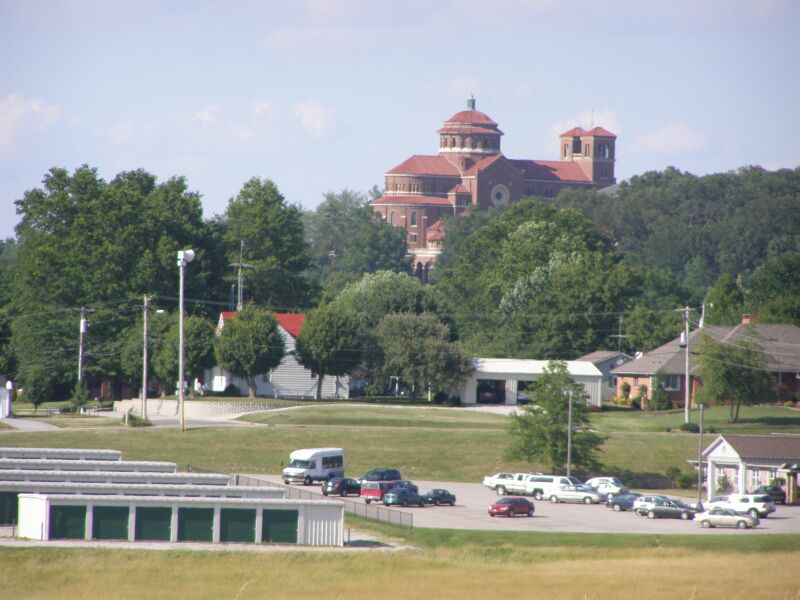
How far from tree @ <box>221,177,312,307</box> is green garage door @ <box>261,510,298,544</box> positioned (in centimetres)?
6779

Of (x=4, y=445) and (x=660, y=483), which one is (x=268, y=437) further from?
(x=660, y=483)

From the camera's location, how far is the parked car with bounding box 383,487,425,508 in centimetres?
5869

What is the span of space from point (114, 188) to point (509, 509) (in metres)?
64.8

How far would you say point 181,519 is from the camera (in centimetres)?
4909

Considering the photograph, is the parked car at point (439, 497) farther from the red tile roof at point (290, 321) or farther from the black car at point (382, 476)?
Answer: the red tile roof at point (290, 321)

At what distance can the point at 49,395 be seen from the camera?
352 feet

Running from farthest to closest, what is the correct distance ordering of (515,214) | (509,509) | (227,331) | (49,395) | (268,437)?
(515,214) → (49,395) → (227,331) → (268,437) → (509,509)

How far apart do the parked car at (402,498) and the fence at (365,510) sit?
0.64m

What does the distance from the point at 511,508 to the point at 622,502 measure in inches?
258

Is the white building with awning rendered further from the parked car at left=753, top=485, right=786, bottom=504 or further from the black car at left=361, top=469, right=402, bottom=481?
the black car at left=361, top=469, right=402, bottom=481

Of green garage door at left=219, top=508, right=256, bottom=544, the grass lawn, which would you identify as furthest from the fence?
green garage door at left=219, top=508, right=256, bottom=544

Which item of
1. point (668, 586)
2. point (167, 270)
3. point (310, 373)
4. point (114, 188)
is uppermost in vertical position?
point (114, 188)

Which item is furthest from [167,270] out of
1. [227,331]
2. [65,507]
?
[65,507]

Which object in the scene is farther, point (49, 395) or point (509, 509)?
point (49, 395)
